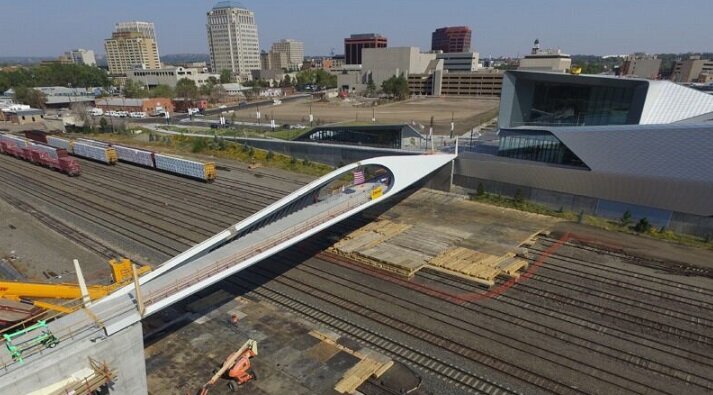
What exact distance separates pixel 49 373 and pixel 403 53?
170 m

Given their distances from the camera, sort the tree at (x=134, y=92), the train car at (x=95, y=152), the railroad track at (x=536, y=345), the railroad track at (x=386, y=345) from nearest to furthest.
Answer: the railroad track at (x=386, y=345) < the railroad track at (x=536, y=345) < the train car at (x=95, y=152) < the tree at (x=134, y=92)

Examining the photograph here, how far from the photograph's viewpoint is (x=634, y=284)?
84.6ft

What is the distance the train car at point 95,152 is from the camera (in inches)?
2272

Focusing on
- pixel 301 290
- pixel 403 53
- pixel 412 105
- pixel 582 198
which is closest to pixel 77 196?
pixel 301 290

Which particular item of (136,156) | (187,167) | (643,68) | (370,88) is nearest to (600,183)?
(187,167)

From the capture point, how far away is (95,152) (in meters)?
59.4

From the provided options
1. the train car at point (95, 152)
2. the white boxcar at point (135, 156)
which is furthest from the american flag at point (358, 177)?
the train car at point (95, 152)

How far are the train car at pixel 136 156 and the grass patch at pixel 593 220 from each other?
42652mm

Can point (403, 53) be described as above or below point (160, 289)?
above

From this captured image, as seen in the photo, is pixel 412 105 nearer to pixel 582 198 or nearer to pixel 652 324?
pixel 582 198

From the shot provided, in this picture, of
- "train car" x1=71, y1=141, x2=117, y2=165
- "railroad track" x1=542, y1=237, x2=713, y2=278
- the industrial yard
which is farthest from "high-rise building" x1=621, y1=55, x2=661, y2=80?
"train car" x1=71, y1=141, x2=117, y2=165

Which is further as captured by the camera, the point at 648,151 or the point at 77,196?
the point at 77,196

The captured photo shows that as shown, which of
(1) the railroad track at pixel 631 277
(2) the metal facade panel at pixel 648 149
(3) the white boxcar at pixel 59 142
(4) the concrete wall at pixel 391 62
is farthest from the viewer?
(4) the concrete wall at pixel 391 62

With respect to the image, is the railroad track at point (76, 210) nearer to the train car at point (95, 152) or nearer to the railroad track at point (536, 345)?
the train car at point (95, 152)
